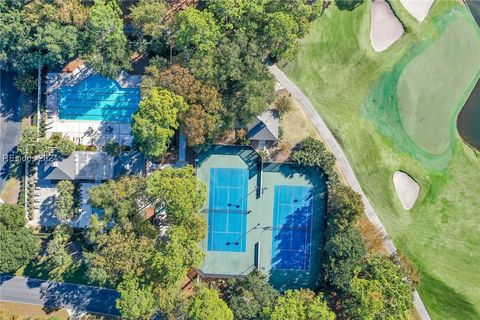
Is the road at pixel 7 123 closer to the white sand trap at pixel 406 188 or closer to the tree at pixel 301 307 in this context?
the tree at pixel 301 307

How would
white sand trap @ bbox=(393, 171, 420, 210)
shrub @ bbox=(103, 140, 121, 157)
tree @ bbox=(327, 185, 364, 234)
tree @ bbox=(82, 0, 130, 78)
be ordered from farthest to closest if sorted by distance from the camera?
white sand trap @ bbox=(393, 171, 420, 210), shrub @ bbox=(103, 140, 121, 157), tree @ bbox=(327, 185, 364, 234), tree @ bbox=(82, 0, 130, 78)

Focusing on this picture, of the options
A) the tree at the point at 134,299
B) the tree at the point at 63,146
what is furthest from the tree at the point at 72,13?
the tree at the point at 134,299

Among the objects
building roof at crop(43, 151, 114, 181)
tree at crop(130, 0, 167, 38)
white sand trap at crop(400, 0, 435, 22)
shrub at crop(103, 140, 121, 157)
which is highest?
white sand trap at crop(400, 0, 435, 22)

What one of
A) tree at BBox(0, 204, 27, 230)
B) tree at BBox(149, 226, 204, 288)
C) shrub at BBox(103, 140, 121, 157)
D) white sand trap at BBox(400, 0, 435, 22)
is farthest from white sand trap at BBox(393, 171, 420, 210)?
tree at BBox(0, 204, 27, 230)

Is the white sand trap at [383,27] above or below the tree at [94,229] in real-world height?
above

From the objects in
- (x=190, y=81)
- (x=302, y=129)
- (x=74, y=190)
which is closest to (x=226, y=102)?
(x=190, y=81)

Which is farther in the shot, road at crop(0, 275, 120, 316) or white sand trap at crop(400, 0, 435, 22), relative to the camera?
road at crop(0, 275, 120, 316)

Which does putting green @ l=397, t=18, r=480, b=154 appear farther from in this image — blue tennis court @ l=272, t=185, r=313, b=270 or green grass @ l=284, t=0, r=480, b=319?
blue tennis court @ l=272, t=185, r=313, b=270
